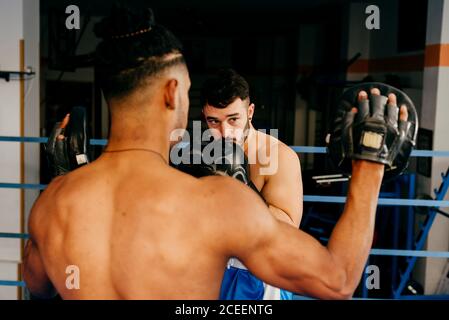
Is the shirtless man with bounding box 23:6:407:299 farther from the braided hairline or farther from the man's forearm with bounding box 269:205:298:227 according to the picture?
the man's forearm with bounding box 269:205:298:227

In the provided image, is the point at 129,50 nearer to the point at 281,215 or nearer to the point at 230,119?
the point at 281,215

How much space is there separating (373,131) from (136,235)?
1.91 ft

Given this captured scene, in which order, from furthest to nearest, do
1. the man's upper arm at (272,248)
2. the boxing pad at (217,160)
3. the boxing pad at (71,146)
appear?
1. the boxing pad at (71,146)
2. the boxing pad at (217,160)
3. the man's upper arm at (272,248)

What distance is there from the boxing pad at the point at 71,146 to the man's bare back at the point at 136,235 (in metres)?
0.47

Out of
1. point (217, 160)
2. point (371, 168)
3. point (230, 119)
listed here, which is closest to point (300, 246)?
point (371, 168)

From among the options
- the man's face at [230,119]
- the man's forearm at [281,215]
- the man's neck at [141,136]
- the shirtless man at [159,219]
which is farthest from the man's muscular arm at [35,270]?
the man's face at [230,119]

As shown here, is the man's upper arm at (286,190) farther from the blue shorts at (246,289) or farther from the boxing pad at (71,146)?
the boxing pad at (71,146)

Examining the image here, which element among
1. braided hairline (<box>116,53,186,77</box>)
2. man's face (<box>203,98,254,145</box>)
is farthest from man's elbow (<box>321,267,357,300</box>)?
man's face (<box>203,98,254,145</box>)

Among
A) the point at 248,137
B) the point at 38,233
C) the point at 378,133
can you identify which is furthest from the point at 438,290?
the point at 38,233

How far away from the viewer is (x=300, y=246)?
1.19 meters

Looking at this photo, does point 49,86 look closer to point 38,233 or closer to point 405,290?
point 405,290

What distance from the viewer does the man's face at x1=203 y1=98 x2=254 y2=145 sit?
2293 mm

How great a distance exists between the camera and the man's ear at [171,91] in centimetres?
121

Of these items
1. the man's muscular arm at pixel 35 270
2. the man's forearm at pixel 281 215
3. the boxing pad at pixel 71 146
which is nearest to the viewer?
the man's muscular arm at pixel 35 270
